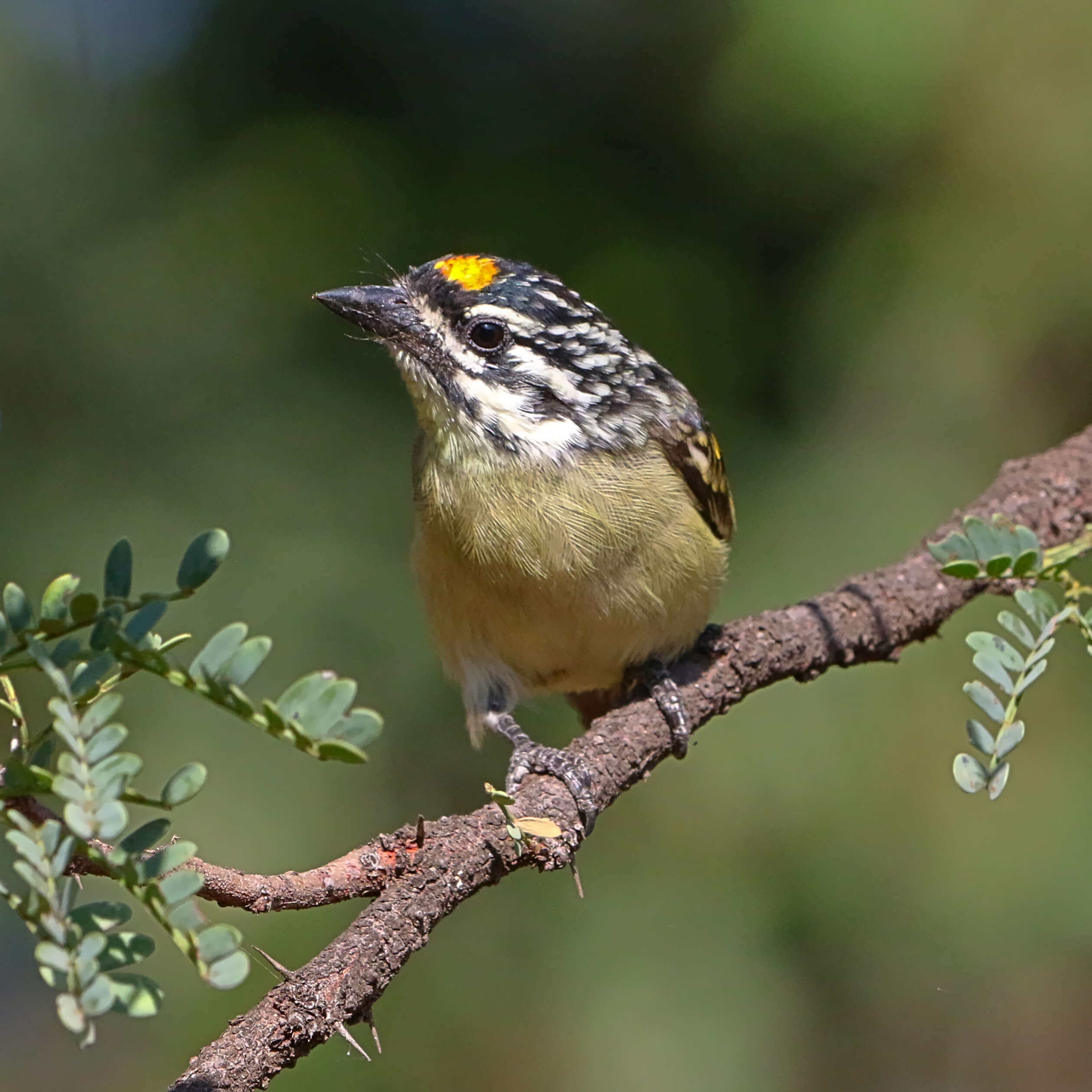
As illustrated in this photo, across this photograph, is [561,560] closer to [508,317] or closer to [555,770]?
[555,770]

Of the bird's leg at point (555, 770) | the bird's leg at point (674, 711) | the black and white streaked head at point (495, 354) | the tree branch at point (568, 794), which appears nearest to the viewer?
the tree branch at point (568, 794)

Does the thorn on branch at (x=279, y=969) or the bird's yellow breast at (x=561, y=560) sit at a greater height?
the bird's yellow breast at (x=561, y=560)

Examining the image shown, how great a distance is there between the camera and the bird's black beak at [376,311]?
4.02 m

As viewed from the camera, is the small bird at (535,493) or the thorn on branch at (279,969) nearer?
the thorn on branch at (279,969)

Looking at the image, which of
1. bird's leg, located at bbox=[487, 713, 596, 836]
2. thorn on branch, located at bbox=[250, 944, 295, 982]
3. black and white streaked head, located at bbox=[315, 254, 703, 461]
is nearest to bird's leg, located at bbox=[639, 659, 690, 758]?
bird's leg, located at bbox=[487, 713, 596, 836]

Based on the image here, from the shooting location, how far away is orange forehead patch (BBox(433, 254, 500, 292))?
407 cm

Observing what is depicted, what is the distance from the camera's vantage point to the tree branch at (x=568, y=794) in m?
2.00

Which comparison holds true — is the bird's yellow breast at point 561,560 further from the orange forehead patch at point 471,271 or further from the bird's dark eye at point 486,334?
the orange forehead patch at point 471,271

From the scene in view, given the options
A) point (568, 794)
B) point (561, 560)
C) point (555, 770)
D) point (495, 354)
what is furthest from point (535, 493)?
point (568, 794)

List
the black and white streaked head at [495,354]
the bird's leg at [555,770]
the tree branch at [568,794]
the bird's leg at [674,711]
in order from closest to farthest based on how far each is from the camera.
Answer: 1. the tree branch at [568,794]
2. the bird's leg at [555,770]
3. the bird's leg at [674,711]
4. the black and white streaked head at [495,354]

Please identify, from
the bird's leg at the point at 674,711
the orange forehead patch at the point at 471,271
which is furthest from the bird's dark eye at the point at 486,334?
the bird's leg at the point at 674,711

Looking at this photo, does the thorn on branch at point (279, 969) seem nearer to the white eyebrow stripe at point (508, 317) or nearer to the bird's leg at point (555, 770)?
the bird's leg at point (555, 770)

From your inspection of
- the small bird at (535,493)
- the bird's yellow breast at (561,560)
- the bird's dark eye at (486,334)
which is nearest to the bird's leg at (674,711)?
the small bird at (535,493)

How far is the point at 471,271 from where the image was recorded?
4098mm
